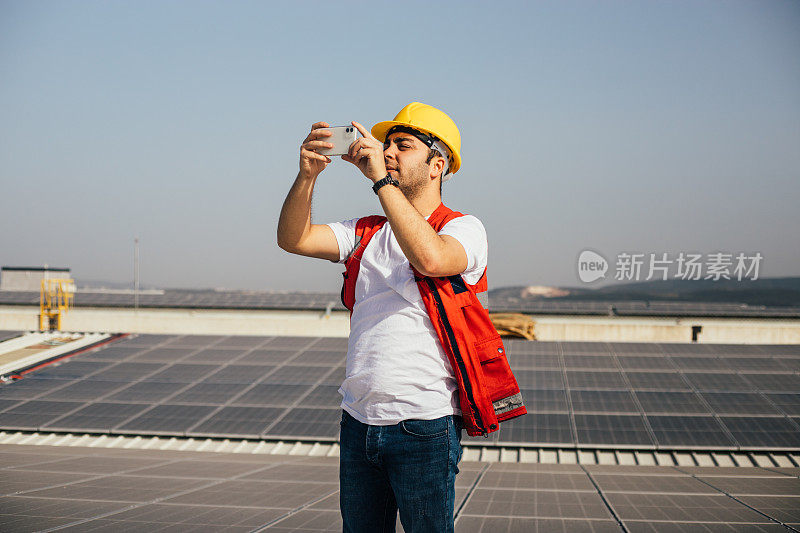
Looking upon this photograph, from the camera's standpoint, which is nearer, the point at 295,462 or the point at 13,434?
the point at 295,462

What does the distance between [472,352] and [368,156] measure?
0.82 metres

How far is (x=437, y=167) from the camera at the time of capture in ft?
9.18

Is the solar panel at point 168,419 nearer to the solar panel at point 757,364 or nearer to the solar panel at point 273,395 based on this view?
the solar panel at point 273,395

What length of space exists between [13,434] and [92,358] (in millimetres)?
4140

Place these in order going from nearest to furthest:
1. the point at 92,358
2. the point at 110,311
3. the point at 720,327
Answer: the point at 92,358 < the point at 720,327 < the point at 110,311

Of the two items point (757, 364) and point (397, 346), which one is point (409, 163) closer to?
point (397, 346)

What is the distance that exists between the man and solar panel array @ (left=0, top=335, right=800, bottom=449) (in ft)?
27.9

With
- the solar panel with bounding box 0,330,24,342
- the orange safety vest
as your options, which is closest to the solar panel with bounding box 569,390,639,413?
the orange safety vest

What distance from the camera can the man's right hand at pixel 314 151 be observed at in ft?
8.52

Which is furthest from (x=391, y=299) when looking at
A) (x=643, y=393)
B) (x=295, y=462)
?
(x=643, y=393)

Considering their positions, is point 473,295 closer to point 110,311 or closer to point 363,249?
point 363,249

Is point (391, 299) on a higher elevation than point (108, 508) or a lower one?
higher

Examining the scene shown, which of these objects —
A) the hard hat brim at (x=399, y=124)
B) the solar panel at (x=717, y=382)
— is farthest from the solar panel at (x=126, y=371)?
the hard hat brim at (x=399, y=124)

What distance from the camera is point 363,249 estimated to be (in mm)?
2830
